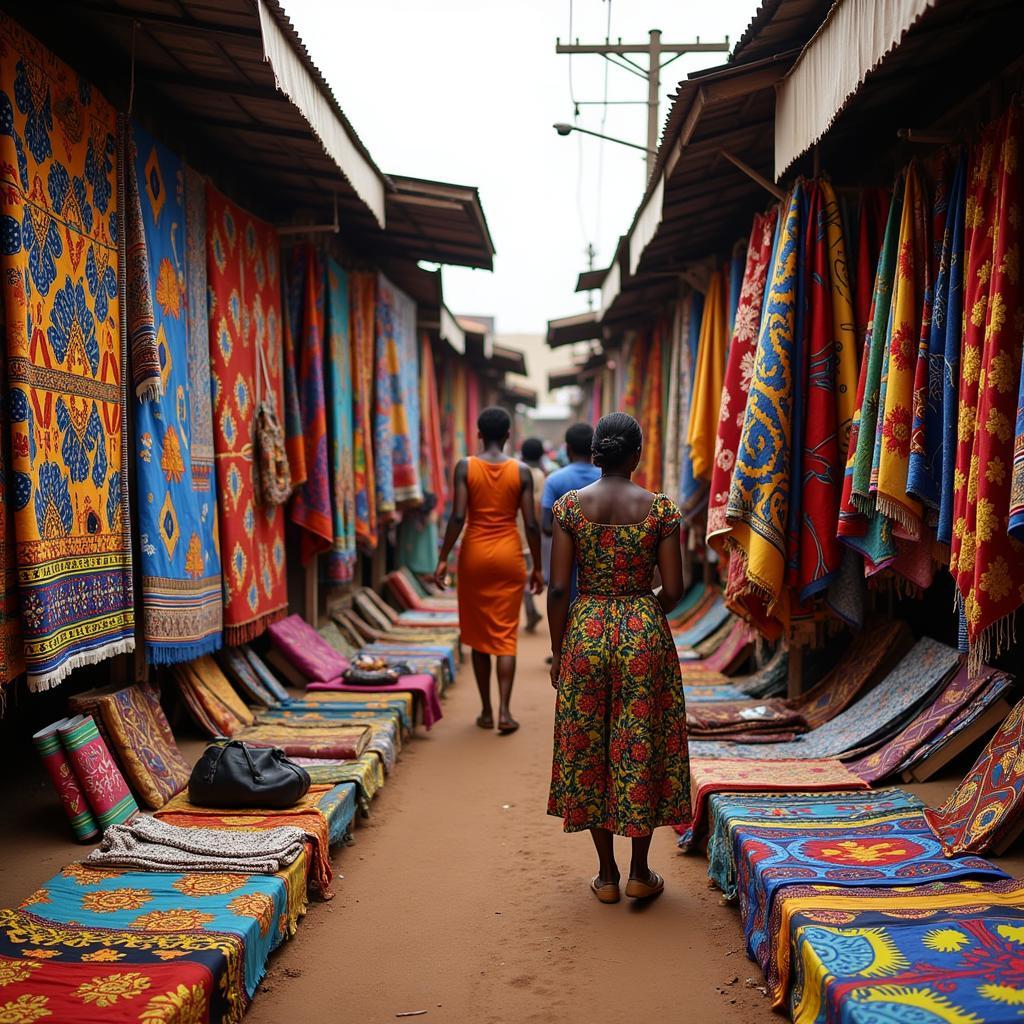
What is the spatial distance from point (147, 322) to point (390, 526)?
21.8ft

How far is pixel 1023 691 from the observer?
4.62 m

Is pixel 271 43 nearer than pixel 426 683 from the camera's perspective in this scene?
Yes

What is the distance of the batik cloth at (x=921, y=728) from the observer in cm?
447

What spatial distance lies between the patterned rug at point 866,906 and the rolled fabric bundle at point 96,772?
7.92 feet

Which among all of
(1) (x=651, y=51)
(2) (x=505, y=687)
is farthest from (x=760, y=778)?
(1) (x=651, y=51)

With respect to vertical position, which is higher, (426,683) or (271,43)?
(271,43)

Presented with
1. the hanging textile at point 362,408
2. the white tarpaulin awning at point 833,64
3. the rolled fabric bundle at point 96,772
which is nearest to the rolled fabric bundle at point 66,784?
the rolled fabric bundle at point 96,772

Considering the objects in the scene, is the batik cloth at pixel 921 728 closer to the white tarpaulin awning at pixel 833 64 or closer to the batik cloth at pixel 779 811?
the batik cloth at pixel 779 811

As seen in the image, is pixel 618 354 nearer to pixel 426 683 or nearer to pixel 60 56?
pixel 426 683

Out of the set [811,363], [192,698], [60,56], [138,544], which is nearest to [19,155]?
[60,56]

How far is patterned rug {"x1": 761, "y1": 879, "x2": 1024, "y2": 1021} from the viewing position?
10.0 ft

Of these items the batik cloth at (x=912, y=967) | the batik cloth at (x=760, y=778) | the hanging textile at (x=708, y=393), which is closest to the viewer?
the batik cloth at (x=912, y=967)

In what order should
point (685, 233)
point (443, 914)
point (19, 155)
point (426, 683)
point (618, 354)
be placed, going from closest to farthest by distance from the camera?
1. point (19, 155)
2. point (443, 914)
3. point (426, 683)
4. point (685, 233)
5. point (618, 354)

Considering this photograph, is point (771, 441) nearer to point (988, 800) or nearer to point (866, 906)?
point (988, 800)
